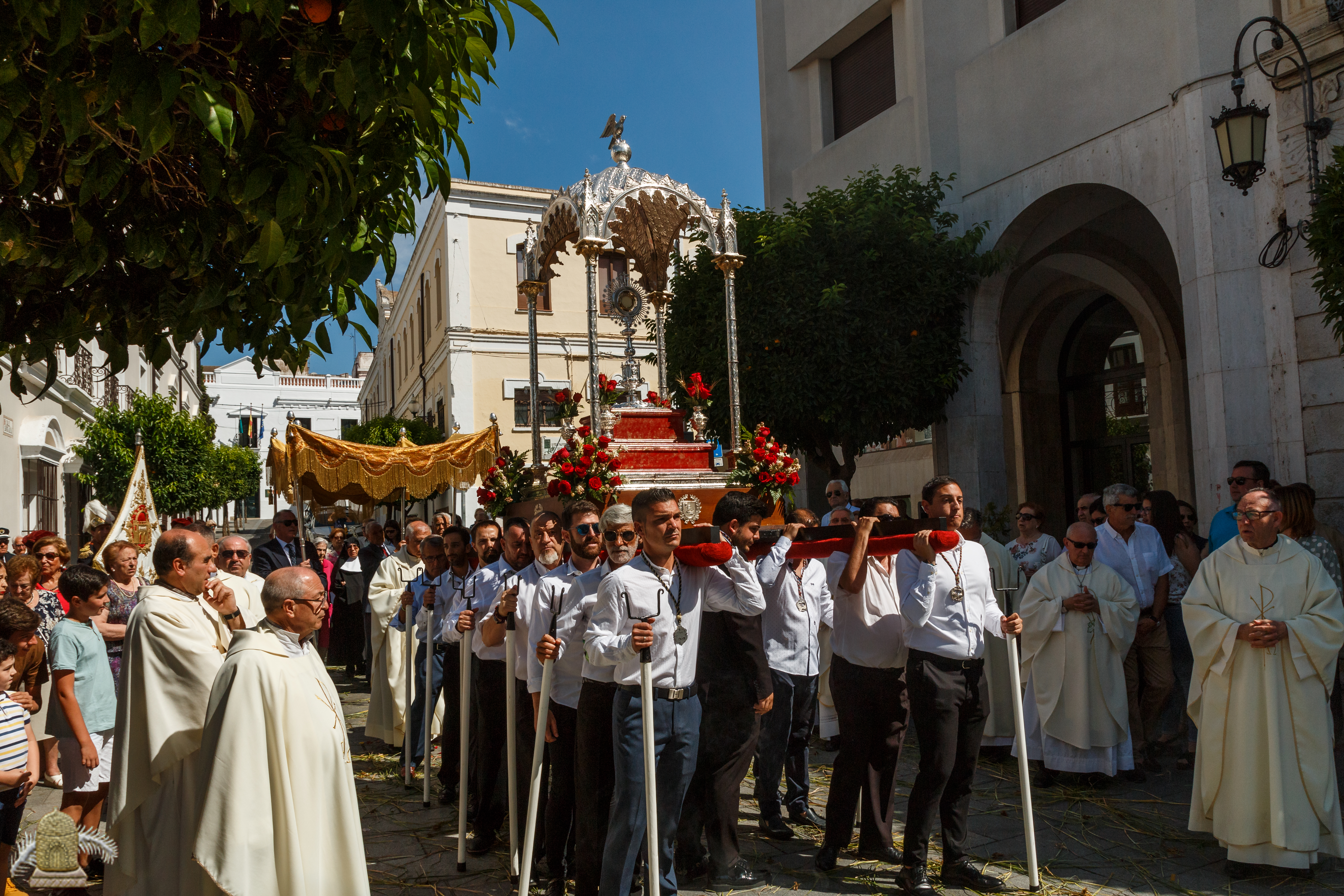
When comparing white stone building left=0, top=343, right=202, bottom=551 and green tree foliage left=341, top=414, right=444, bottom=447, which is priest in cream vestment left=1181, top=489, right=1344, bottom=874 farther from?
green tree foliage left=341, top=414, right=444, bottom=447

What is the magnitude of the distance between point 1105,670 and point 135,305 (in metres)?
6.60

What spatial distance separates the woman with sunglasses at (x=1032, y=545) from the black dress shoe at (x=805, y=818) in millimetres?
3224

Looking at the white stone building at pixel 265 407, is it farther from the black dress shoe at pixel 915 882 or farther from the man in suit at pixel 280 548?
the black dress shoe at pixel 915 882

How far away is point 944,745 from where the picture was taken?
5.31 meters

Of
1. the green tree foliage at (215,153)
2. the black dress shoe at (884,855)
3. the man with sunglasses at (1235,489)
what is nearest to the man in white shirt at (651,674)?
the black dress shoe at (884,855)

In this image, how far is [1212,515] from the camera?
962cm

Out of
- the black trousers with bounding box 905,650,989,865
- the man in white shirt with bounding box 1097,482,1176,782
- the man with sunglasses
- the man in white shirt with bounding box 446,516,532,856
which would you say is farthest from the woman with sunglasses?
the man in white shirt with bounding box 446,516,532,856

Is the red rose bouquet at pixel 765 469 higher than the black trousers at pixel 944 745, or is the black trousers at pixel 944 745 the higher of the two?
the red rose bouquet at pixel 765 469

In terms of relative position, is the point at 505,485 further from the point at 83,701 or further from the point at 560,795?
the point at 560,795

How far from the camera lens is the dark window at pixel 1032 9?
12.2m

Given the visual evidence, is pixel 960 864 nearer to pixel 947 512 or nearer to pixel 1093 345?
pixel 947 512

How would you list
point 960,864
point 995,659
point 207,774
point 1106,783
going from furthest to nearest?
point 995,659
point 1106,783
point 960,864
point 207,774

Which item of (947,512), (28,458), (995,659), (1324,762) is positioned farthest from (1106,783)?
(28,458)

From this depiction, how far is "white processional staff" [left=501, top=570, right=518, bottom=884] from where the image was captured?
5527mm
